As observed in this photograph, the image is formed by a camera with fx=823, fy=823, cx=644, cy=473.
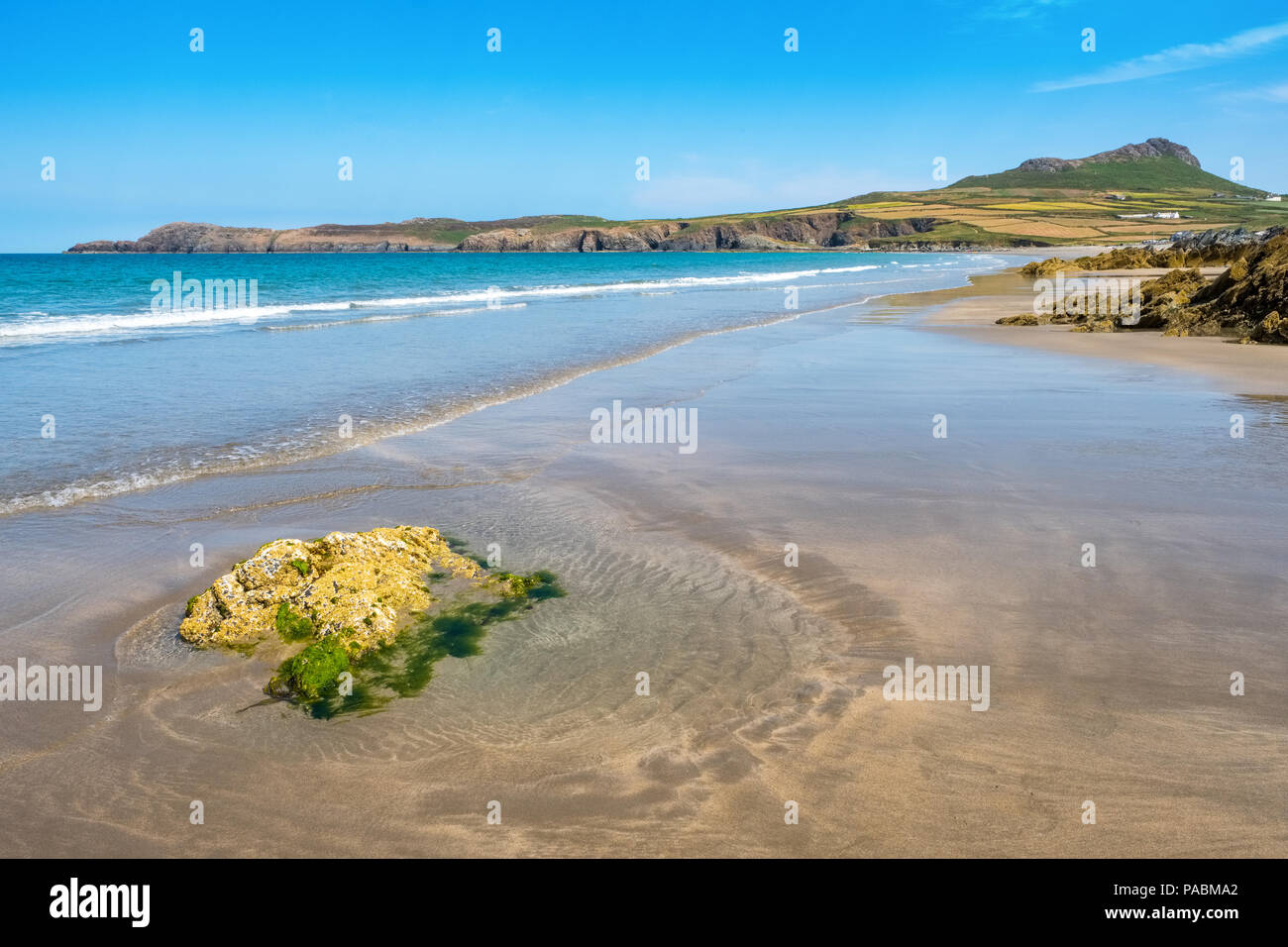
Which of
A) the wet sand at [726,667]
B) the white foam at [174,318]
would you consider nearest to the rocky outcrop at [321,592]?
the wet sand at [726,667]

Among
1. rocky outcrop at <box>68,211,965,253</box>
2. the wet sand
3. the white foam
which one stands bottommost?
the wet sand

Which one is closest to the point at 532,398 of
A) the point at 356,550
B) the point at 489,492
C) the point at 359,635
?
the point at 489,492

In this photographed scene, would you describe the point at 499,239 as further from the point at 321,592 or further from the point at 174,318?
the point at 321,592

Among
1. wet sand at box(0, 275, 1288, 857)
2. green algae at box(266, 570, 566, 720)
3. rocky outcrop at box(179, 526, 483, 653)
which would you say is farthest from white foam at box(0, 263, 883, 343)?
green algae at box(266, 570, 566, 720)

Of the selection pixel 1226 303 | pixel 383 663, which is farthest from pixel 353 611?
pixel 1226 303

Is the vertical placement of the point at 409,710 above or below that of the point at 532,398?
below

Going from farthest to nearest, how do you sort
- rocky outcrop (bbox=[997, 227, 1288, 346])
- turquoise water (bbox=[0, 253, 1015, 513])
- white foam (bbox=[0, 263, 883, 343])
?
white foam (bbox=[0, 263, 883, 343])
rocky outcrop (bbox=[997, 227, 1288, 346])
turquoise water (bbox=[0, 253, 1015, 513])

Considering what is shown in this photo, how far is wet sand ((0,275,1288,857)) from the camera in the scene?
3266 millimetres

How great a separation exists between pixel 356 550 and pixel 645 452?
4352 millimetres

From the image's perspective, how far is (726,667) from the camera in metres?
4.46

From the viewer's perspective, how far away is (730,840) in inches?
124

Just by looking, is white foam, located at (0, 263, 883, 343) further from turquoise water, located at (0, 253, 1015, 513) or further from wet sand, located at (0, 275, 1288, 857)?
wet sand, located at (0, 275, 1288, 857)
